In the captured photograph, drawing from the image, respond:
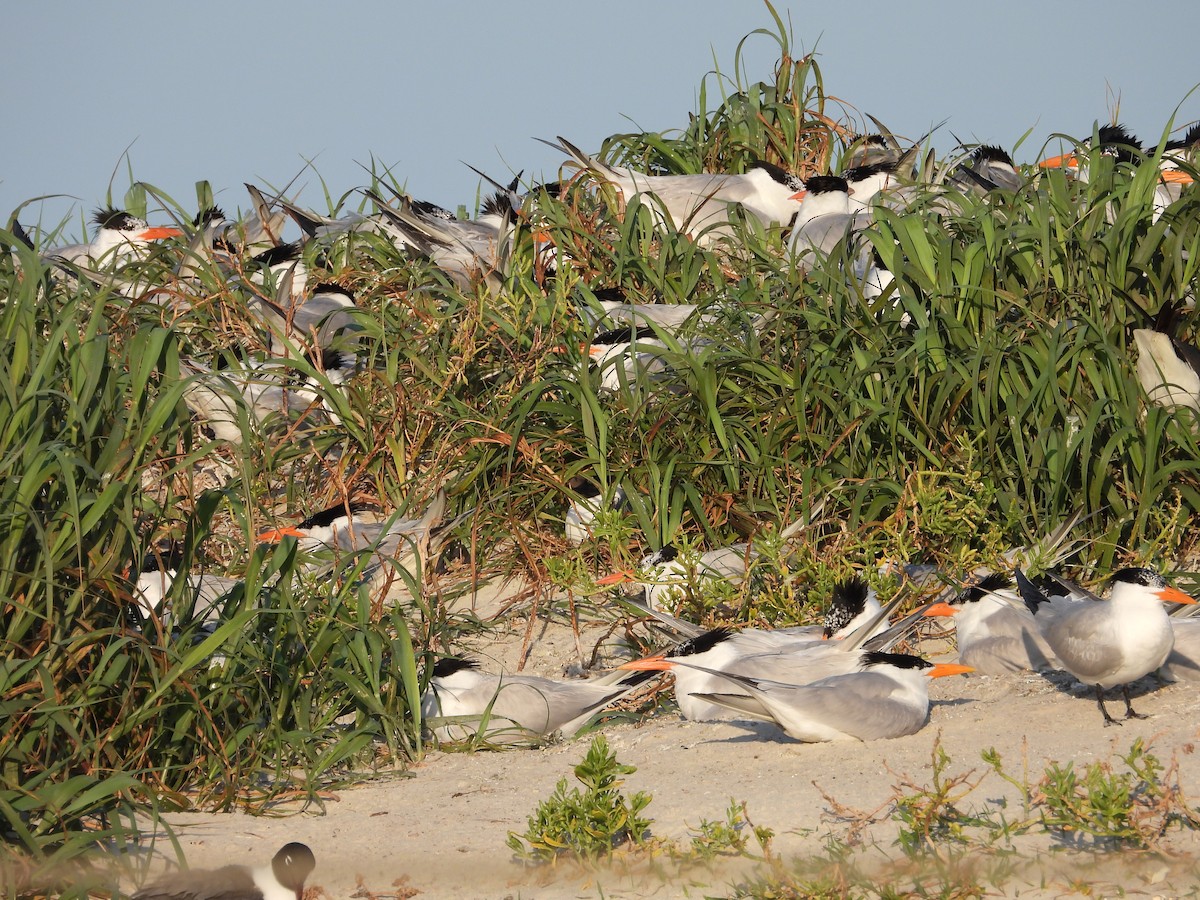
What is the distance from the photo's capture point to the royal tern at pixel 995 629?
152 inches

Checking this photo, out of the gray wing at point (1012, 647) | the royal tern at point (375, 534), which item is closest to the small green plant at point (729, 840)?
the gray wing at point (1012, 647)

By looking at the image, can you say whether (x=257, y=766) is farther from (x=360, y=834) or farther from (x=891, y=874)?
(x=891, y=874)

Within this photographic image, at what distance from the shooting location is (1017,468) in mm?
4469

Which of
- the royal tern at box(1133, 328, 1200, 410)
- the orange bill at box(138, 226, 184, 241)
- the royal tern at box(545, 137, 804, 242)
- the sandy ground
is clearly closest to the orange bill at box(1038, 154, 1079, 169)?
the royal tern at box(545, 137, 804, 242)

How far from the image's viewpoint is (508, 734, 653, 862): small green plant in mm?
2615

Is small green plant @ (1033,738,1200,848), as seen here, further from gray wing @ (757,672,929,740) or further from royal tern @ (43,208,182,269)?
royal tern @ (43,208,182,269)

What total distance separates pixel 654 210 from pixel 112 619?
447cm

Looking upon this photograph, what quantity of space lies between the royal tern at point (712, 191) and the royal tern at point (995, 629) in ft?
11.3

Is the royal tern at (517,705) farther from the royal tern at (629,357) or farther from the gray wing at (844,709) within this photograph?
the royal tern at (629,357)

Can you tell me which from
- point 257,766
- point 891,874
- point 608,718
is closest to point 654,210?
point 608,718

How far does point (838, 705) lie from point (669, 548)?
1.29 metres

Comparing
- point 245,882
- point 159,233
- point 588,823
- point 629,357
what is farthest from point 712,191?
point 245,882

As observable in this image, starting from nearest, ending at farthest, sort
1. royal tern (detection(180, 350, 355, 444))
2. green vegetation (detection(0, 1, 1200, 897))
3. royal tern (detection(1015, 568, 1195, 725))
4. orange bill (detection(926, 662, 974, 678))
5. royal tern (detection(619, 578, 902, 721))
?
green vegetation (detection(0, 1, 1200, 897)) < royal tern (detection(1015, 568, 1195, 725)) < orange bill (detection(926, 662, 974, 678)) < royal tern (detection(619, 578, 902, 721)) < royal tern (detection(180, 350, 355, 444))

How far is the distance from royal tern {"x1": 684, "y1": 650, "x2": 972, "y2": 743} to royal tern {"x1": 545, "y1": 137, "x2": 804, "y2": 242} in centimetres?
412
